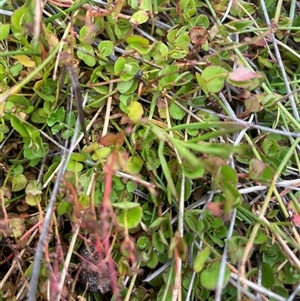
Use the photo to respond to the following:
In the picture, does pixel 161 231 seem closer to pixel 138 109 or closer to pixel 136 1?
pixel 138 109

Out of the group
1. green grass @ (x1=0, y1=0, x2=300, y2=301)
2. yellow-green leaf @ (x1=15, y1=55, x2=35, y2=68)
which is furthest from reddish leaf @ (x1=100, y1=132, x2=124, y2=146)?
yellow-green leaf @ (x1=15, y1=55, x2=35, y2=68)

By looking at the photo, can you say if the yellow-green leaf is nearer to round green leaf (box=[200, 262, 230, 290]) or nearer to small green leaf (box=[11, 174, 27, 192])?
small green leaf (box=[11, 174, 27, 192])

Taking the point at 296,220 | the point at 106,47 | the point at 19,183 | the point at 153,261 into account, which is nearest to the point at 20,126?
the point at 19,183

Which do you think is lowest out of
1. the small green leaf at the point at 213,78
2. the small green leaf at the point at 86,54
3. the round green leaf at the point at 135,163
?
the round green leaf at the point at 135,163

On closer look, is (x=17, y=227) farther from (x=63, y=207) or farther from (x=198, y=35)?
(x=198, y=35)

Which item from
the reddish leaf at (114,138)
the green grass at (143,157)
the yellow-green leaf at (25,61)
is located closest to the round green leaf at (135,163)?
the green grass at (143,157)

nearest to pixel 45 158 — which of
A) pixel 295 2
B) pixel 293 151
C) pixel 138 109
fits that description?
pixel 138 109

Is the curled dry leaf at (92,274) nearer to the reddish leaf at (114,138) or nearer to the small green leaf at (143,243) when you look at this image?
the small green leaf at (143,243)

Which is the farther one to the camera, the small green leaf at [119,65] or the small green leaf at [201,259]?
the small green leaf at [119,65]

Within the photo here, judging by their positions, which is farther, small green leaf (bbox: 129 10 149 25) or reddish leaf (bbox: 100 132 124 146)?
small green leaf (bbox: 129 10 149 25)
